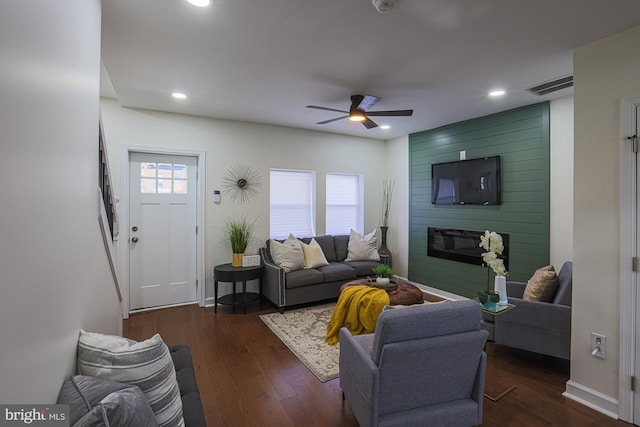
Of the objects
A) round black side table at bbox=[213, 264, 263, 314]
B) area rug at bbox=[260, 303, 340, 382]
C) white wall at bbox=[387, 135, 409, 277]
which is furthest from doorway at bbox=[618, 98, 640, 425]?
round black side table at bbox=[213, 264, 263, 314]

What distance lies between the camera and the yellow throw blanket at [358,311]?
10.6 feet

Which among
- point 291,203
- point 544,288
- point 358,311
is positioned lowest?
point 358,311

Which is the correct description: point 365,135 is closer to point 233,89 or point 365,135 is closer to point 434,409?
point 233,89

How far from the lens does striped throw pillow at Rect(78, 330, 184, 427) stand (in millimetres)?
1216

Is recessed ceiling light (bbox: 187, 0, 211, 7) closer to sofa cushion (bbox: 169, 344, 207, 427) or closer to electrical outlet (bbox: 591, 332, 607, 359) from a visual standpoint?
sofa cushion (bbox: 169, 344, 207, 427)

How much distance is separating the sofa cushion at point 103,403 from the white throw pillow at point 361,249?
13.8 feet

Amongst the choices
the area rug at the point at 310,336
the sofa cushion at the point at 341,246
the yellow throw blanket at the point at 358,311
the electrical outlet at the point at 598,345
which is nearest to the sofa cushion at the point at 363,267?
the sofa cushion at the point at 341,246

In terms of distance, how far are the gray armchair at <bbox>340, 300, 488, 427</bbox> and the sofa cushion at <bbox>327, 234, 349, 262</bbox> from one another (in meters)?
3.38

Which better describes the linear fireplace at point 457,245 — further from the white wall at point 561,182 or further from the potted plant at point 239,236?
the potted plant at point 239,236

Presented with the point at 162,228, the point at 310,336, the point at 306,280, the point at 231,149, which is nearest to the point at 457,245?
the point at 306,280

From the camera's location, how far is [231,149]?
4695 mm

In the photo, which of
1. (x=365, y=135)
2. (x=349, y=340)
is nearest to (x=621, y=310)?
(x=349, y=340)

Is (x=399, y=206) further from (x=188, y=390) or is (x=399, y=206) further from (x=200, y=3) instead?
(x=188, y=390)

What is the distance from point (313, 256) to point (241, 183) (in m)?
1.57
